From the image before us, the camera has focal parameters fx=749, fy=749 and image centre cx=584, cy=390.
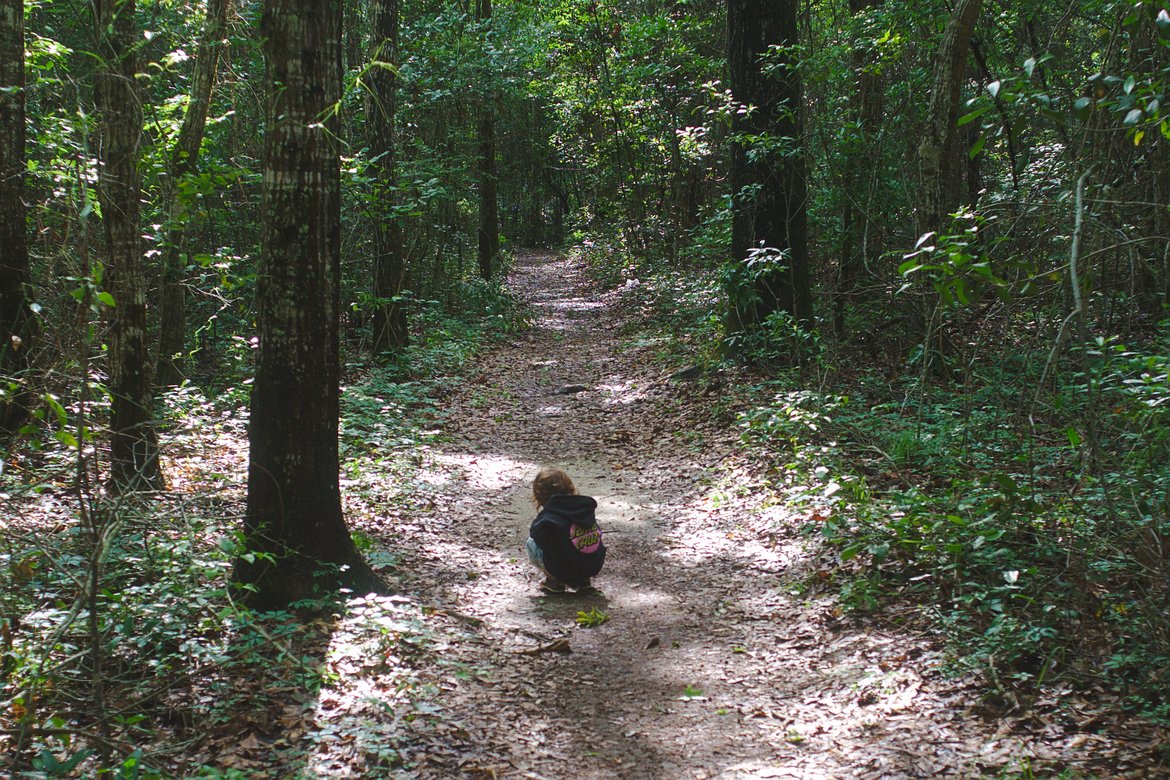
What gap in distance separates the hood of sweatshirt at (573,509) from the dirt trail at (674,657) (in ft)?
2.28

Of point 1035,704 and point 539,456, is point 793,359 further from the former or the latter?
point 1035,704

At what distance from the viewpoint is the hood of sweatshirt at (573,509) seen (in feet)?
20.4

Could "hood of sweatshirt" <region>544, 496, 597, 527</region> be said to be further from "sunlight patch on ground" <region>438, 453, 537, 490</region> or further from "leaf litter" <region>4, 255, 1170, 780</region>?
"sunlight patch on ground" <region>438, 453, 537, 490</region>

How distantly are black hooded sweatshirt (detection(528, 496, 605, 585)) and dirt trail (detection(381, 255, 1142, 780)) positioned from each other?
0.27 metres

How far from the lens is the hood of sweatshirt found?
621 cm

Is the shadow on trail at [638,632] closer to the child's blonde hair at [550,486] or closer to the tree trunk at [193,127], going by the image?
the child's blonde hair at [550,486]

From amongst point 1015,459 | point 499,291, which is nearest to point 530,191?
point 499,291

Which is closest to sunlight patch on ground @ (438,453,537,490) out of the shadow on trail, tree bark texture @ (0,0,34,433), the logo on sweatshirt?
the shadow on trail

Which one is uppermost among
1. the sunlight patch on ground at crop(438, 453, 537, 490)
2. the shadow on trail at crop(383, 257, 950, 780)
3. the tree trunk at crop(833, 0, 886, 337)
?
the tree trunk at crop(833, 0, 886, 337)

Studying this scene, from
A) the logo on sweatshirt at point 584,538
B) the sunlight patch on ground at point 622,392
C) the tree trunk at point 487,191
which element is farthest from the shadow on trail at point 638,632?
the tree trunk at point 487,191

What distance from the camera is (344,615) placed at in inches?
202

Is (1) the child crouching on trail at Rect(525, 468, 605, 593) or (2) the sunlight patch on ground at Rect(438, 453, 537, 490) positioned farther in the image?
(2) the sunlight patch on ground at Rect(438, 453, 537, 490)

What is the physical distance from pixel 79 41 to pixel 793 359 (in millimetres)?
15848

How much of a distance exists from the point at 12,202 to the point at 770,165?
9.15m
